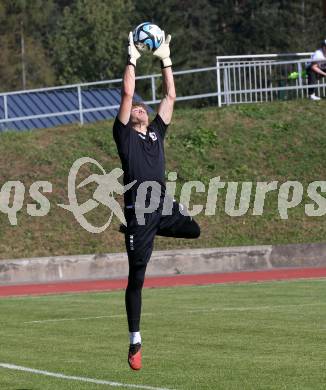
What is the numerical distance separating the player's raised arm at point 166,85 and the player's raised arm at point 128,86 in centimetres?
32

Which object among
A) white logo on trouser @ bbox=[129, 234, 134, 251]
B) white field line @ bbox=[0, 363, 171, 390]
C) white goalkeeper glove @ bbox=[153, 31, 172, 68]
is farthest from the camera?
white goalkeeper glove @ bbox=[153, 31, 172, 68]

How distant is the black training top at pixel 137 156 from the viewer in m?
10.7

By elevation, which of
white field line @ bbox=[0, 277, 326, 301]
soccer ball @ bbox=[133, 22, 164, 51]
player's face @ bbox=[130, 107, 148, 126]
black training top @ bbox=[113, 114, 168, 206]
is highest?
soccer ball @ bbox=[133, 22, 164, 51]

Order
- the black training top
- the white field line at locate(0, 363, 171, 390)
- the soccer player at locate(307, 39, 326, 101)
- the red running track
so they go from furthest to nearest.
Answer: the soccer player at locate(307, 39, 326, 101) → the red running track → the black training top → the white field line at locate(0, 363, 171, 390)

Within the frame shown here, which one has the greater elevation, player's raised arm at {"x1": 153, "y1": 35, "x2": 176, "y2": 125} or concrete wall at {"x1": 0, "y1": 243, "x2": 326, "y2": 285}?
player's raised arm at {"x1": 153, "y1": 35, "x2": 176, "y2": 125}

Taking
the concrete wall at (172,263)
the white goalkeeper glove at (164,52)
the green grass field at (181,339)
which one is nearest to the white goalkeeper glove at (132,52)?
the white goalkeeper glove at (164,52)

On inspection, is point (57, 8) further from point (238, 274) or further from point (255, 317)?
point (255, 317)

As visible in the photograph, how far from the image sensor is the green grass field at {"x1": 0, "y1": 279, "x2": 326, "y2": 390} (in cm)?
1055

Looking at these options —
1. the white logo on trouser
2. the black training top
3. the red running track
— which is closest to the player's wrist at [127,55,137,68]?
the black training top

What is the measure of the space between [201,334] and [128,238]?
3317 mm

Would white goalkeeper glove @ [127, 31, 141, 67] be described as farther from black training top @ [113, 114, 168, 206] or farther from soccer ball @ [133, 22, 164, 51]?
black training top @ [113, 114, 168, 206]

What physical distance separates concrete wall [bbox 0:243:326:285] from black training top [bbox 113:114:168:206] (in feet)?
47.8

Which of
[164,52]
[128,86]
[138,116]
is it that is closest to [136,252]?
[138,116]

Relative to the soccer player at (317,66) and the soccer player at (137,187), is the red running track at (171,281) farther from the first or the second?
the soccer player at (137,187)
